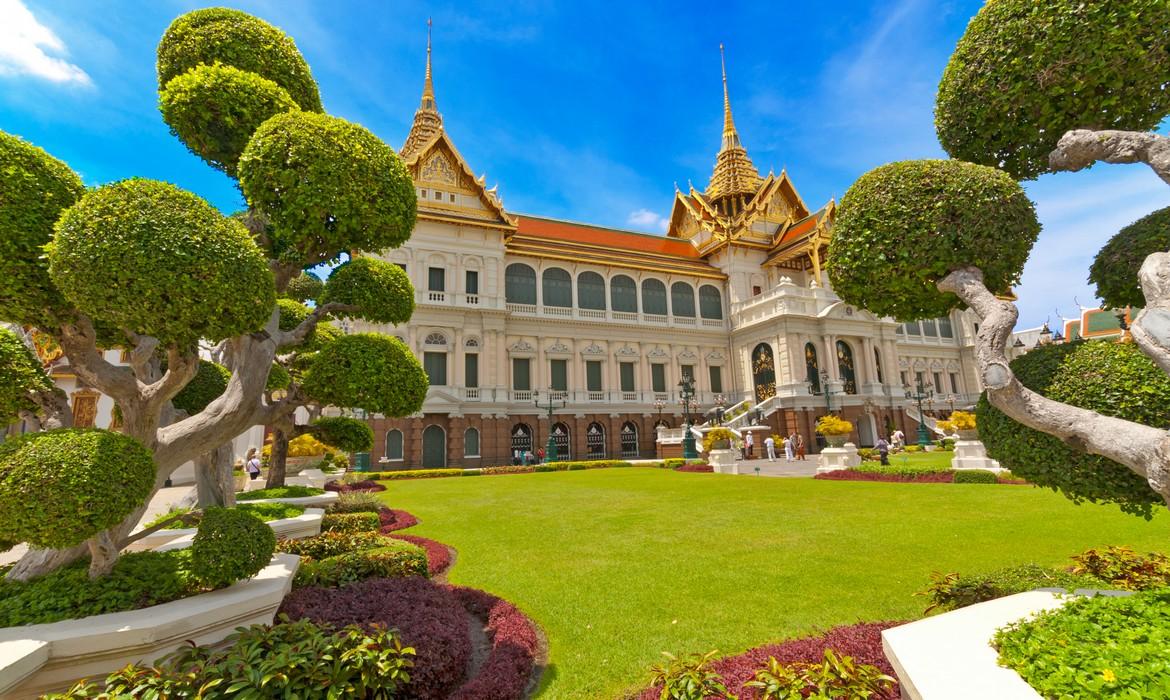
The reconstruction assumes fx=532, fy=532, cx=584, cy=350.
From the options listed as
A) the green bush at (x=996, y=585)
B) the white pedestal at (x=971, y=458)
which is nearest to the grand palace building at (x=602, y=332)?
the white pedestal at (x=971, y=458)

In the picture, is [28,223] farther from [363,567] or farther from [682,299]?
[682,299]

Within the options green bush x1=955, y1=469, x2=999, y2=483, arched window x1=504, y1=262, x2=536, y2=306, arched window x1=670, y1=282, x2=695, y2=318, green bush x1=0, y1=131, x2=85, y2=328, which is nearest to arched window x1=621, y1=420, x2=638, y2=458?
arched window x1=670, y1=282, x2=695, y2=318

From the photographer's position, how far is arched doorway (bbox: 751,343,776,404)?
33.2 metres

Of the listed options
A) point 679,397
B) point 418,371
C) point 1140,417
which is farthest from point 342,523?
point 679,397

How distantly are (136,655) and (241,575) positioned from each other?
878 millimetres

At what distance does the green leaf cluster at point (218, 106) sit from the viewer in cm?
593

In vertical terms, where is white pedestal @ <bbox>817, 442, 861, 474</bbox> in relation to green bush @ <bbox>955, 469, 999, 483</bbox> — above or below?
above

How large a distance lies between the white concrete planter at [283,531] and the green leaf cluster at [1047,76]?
9194 mm

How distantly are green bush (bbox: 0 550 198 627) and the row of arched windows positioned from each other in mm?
28000

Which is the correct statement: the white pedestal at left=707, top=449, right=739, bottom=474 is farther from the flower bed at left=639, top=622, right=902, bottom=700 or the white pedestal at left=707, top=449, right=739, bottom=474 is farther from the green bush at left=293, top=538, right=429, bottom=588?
the flower bed at left=639, top=622, right=902, bottom=700

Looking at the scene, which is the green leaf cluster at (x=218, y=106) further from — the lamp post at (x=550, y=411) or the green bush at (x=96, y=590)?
the lamp post at (x=550, y=411)

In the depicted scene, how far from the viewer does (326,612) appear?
485 cm

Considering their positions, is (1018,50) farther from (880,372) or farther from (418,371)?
(880,372)

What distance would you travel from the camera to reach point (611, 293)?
1401 inches
